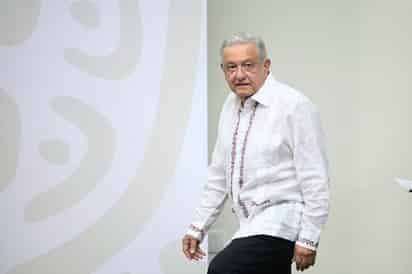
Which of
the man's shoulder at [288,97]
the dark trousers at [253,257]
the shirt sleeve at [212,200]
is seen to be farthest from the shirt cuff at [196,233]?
the man's shoulder at [288,97]

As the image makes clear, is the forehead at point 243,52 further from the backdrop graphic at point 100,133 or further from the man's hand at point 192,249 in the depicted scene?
the backdrop graphic at point 100,133

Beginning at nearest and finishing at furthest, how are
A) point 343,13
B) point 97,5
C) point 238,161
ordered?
point 238,161 → point 97,5 → point 343,13

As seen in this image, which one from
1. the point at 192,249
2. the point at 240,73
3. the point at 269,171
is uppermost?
the point at 240,73

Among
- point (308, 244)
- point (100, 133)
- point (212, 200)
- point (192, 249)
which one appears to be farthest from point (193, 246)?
point (100, 133)

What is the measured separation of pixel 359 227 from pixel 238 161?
189 centimetres

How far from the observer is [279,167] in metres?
2.19

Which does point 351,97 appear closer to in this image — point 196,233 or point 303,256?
point 196,233

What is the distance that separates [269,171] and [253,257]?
0.89 feet

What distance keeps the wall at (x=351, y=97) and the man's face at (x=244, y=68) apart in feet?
5.60

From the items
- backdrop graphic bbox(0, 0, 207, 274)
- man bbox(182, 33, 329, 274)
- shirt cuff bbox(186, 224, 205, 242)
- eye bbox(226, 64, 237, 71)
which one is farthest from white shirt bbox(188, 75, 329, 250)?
backdrop graphic bbox(0, 0, 207, 274)

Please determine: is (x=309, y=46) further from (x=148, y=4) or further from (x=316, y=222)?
(x=316, y=222)

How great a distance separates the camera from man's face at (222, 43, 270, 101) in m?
2.23

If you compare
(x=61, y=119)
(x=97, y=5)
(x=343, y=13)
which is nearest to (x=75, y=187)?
(x=61, y=119)

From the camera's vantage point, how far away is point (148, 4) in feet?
A: 12.1
